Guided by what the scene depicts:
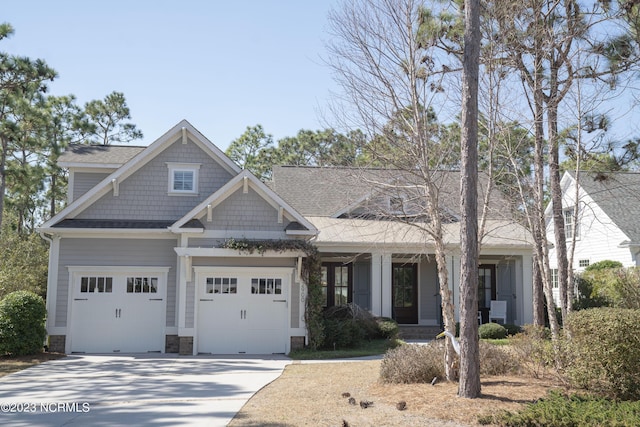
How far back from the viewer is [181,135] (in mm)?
17344

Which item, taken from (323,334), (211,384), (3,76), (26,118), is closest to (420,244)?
(323,334)

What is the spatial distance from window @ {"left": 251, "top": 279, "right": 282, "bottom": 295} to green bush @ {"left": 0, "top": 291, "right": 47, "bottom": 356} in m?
5.51

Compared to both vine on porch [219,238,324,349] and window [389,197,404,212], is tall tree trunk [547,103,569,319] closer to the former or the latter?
window [389,197,404,212]

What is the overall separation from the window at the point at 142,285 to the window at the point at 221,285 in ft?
5.59

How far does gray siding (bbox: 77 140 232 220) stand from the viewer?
54.9 ft

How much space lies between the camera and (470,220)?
887 centimetres

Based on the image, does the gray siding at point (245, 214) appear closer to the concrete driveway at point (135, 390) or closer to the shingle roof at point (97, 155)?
the concrete driveway at point (135, 390)

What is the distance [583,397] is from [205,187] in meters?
12.1

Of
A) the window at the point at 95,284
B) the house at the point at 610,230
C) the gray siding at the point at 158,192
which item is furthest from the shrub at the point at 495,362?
the house at the point at 610,230

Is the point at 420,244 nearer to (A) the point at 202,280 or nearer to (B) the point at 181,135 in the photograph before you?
(A) the point at 202,280

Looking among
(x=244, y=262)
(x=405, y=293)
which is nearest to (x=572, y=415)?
(x=244, y=262)

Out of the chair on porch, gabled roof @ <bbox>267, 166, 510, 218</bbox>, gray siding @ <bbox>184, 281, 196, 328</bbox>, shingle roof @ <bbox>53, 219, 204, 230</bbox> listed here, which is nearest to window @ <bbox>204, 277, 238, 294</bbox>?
gray siding @ <bbox>184, 281, 196, 328</bbox>

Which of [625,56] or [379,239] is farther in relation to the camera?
[379,239]

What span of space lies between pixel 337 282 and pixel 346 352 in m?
6.05
